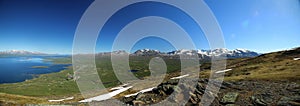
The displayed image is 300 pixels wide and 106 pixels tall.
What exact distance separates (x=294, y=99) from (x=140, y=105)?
19683 mm

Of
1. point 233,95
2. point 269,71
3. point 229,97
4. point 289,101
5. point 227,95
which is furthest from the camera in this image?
point 269,71

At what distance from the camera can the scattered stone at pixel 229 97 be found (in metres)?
28.1

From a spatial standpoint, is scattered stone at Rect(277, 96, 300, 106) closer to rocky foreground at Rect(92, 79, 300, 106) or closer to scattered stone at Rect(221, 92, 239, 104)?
rocky foreground at Rect(92, 79, 300, 106)

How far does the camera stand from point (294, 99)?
25.4m

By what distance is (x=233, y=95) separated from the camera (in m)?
29.9

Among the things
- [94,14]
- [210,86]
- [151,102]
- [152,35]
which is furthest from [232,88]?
[94,14]

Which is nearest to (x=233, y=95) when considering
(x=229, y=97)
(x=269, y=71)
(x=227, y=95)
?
(x=227, y=95)

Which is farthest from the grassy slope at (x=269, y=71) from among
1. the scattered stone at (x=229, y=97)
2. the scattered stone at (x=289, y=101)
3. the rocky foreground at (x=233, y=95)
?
the scattered stone at (x=229, y=97)

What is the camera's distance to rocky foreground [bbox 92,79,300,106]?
87.9 feet

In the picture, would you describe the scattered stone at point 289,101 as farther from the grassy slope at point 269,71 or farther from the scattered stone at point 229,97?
the grassy slope at point 269,71

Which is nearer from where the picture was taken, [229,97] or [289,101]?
[289,101]

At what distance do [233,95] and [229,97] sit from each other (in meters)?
0.93

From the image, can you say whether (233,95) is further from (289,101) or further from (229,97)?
(289,101)

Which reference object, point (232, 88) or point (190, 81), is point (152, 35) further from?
point (232, 88)
